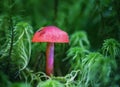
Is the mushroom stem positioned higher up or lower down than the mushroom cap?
lower down

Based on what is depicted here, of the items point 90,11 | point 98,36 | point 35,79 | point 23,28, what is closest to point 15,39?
point 23,28

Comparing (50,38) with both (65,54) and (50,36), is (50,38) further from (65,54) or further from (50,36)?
(65,54)

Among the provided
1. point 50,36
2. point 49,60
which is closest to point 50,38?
point 50,36

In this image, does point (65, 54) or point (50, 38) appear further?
point (65, 54)

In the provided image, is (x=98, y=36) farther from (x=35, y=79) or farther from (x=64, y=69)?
(x=35, y=79)

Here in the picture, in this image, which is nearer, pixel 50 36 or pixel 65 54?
pixel 50 36
